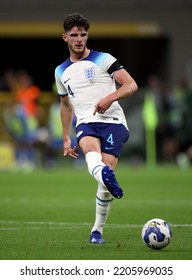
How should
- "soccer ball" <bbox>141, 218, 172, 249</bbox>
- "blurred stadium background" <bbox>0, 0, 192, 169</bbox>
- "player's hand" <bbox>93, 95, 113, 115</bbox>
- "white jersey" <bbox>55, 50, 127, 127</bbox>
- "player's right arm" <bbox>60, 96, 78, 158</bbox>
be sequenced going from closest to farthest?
"soccer ball" <bbox>141, 218, 172, 249</bbox> → "player's hand" <bbox>93, 95, 113, 115</bbox> → "white jersey" <bbox>55, 50, 127, 127</bbox> → "player's right arm" <bbox>60, 96, 78, 158</bbox> → "blurred stadium background" <bbox>0, 0, 192, 169</bbox>

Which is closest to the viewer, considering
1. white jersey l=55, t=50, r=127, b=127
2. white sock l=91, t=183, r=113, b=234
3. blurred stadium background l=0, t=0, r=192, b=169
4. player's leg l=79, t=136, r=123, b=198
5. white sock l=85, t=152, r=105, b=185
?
player's leg l=79, t=136, r=123, b=198

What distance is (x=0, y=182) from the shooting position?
2141cm

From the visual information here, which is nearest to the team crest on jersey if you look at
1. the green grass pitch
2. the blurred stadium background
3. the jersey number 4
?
the jersey number 4

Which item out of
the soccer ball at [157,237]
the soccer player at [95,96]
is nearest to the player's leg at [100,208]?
the soccer player at [95,96]

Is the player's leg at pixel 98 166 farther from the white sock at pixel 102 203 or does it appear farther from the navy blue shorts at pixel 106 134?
the white sock at pixel 102 203

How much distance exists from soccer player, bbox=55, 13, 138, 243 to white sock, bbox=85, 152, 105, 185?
5 cm

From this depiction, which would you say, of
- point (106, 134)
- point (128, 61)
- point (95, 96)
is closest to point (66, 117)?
point (95, 96)

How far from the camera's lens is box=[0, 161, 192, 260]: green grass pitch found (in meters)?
9.86

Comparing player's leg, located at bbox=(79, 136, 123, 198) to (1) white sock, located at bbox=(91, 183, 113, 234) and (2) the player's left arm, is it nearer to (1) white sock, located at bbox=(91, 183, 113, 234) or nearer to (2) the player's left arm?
(1) white sock, located at bbox=(91, 183, 113, 234)

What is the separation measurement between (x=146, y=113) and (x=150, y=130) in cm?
62

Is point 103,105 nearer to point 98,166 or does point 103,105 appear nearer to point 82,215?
point 98,166

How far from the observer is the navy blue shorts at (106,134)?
1069cm

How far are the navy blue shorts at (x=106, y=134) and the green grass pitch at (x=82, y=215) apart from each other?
1056 millimetres
